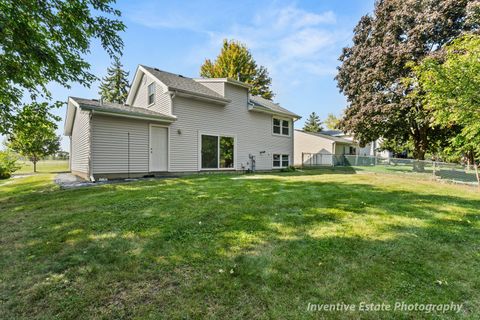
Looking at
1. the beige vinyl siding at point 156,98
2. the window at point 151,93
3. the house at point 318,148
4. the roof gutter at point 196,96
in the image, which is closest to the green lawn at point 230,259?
the roof gutter at point 196,96

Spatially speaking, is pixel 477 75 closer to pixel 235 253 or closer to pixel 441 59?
pixel 441 59

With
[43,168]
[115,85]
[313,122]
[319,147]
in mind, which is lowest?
[43,168]

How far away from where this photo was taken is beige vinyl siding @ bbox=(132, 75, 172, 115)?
11.2m

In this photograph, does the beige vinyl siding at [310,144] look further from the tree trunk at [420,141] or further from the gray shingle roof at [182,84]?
the gray shingle roof at [182,84]

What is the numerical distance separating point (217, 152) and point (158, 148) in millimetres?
3279

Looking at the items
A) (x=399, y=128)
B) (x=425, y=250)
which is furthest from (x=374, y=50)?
(x=425, y=250)

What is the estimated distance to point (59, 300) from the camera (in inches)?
82.8

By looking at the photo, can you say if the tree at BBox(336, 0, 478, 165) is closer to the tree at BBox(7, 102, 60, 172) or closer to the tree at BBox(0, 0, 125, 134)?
the tree at BBox(0, 0, 125, 134)

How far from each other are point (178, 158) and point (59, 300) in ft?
30.0

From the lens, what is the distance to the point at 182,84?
12.0 m

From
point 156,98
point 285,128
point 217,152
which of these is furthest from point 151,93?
point 285,128

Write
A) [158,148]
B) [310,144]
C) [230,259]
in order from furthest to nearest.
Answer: [310,144]
[158,148]
[230,259]

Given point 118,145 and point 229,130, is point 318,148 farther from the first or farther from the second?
point 118,145

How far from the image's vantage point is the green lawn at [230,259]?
2.07 m
